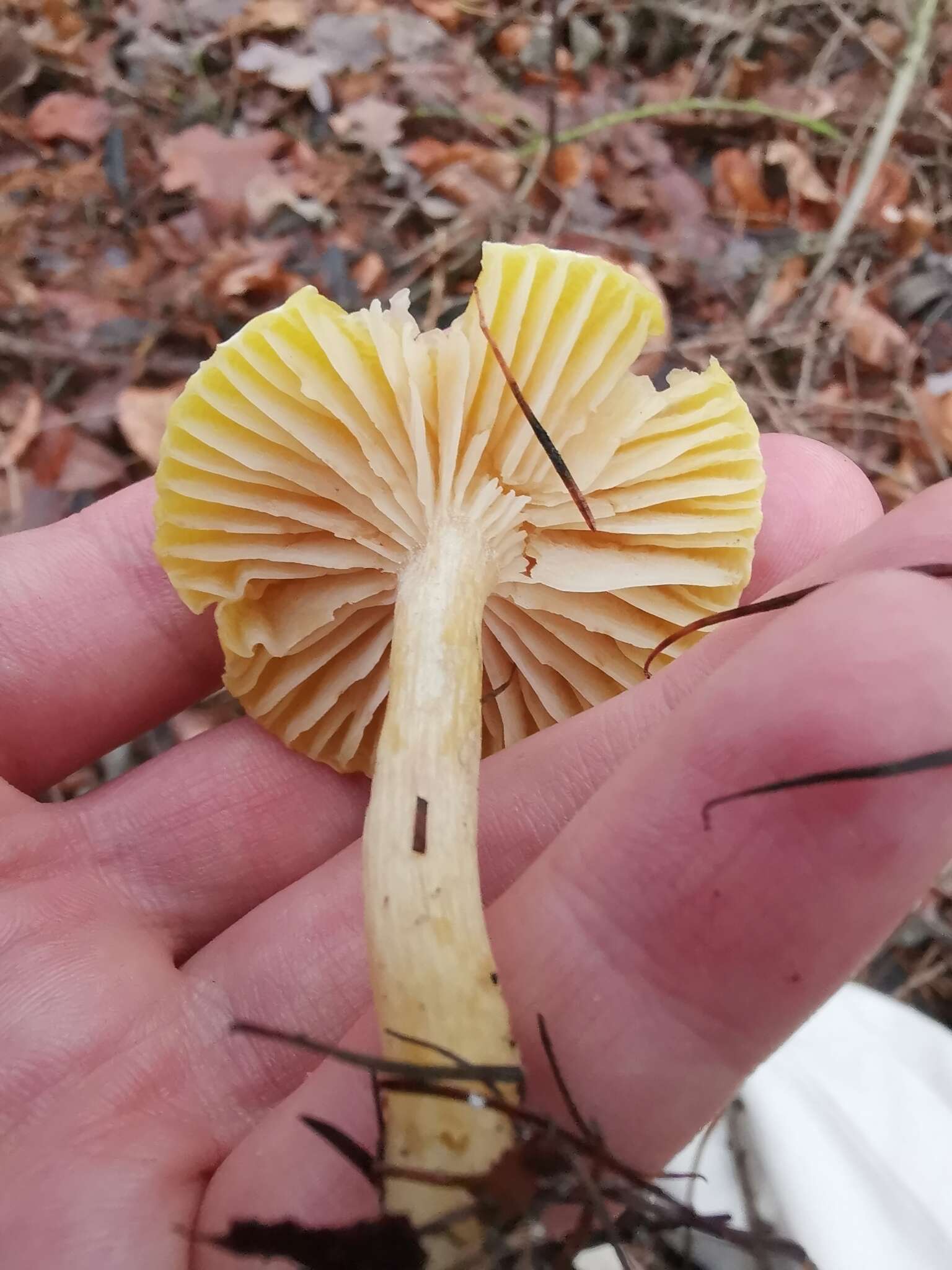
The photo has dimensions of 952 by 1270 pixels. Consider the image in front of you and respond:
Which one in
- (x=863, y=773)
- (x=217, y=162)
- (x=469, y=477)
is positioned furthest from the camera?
(x=217, y=162)

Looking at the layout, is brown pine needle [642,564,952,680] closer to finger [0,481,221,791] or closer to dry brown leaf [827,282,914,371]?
finger [0,481,221,791]

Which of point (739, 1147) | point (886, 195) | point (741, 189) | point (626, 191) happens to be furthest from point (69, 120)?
point (739, 1147)

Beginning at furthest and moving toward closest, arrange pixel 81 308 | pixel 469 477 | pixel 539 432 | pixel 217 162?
pixel 217 162 → pixel 81 308 → pixel 469 477 → pixel 539 432

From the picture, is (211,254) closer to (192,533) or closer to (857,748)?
(192,533)

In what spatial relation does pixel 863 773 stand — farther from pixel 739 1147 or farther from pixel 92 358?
pixel 92 358

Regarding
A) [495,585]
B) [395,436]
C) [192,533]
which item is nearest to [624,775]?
[495,585]

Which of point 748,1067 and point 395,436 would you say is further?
point 395,436

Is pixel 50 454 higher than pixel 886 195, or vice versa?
pixel 886 195
